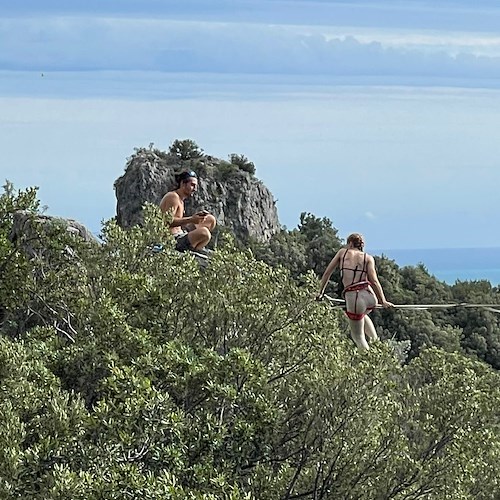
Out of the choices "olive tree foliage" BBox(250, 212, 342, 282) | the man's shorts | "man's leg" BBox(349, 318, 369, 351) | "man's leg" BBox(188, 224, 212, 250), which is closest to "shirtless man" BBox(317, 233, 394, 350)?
"man's leg" BBox(349, 318, 369, 351)

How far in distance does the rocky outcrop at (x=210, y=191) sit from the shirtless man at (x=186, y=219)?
40111 mm

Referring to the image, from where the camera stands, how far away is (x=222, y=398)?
10.2m

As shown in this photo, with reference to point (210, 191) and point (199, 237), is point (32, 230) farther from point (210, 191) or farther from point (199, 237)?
point (210, 191)

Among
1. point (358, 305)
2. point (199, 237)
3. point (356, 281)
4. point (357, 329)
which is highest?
point (199, 237)

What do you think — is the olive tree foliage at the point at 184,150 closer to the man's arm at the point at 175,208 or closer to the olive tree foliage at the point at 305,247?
the olive tree foliage at the point at 305,247

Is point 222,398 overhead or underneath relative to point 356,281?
underneath

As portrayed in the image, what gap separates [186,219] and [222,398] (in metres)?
4.87

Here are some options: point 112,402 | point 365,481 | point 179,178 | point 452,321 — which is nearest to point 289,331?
point 365,481

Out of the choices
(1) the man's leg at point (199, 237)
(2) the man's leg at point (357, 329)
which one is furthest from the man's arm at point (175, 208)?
(2) the man's leg at point (357, 329)

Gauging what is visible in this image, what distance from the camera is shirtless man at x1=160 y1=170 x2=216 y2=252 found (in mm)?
14938

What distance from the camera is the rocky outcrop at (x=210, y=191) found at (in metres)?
59.8

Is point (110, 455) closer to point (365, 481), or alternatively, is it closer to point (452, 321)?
point (365, 481)

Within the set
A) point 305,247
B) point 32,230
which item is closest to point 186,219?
point 32,230

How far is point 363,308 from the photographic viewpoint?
14.2 meters
